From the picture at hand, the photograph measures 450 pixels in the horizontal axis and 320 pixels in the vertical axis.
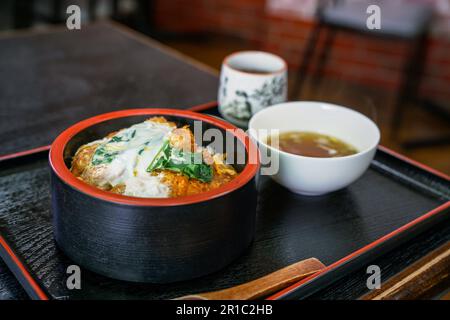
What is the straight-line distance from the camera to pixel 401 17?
2.57 metres

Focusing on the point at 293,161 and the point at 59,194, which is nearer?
the point at 59,194

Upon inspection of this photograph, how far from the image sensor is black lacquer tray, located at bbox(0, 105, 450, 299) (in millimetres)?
761

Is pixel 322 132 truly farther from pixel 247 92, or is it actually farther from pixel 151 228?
pixel 151 228

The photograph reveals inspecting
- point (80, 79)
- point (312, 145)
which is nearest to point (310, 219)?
point (312, 145)

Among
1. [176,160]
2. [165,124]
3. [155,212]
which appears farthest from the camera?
[165,124]

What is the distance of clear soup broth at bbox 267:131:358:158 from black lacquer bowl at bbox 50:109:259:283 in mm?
255

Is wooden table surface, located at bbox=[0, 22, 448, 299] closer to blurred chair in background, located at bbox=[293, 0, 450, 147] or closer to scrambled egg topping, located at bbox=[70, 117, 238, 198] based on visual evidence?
scrambled egg topping, located at bbox=[70, 117, 238, 198]

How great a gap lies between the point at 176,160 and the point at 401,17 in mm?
2121

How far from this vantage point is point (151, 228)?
708 mm

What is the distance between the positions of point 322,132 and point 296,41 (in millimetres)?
2604

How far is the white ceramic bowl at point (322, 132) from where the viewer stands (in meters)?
0.93

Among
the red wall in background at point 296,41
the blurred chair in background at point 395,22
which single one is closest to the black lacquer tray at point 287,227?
the blurred chair in background at point 395,22

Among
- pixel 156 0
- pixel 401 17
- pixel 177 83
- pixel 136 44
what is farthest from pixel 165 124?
pixel 156 0

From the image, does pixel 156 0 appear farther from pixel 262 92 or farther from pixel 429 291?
pixel 429 291
